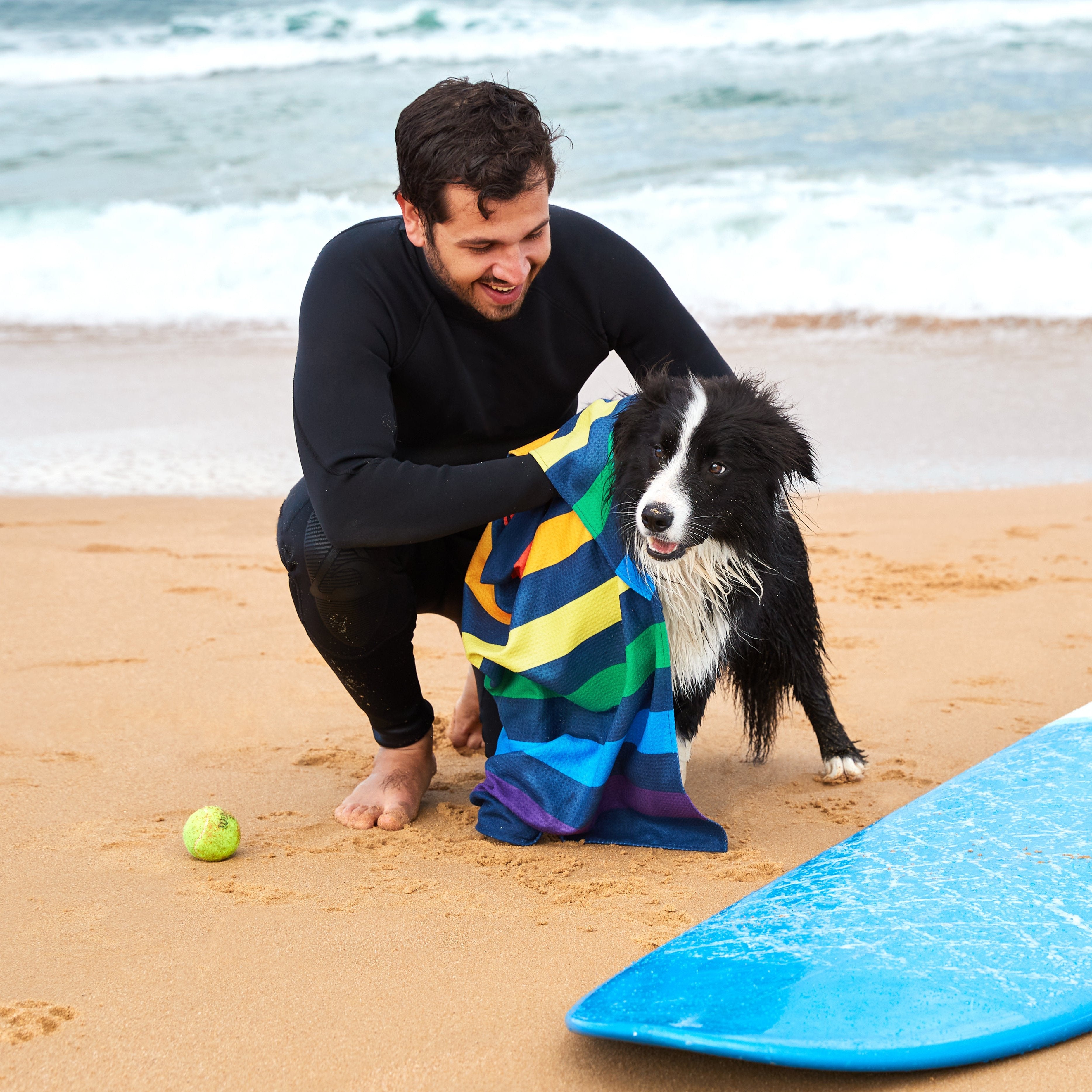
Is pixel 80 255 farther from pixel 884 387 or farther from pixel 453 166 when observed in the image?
pixel 453 166

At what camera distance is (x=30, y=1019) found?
5.19ft

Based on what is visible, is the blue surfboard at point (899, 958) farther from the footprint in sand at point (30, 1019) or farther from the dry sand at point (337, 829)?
the footprint in sand at point (30, 1019)

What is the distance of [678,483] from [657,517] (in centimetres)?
9

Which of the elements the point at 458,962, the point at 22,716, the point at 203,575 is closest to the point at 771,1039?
the point at 458,962

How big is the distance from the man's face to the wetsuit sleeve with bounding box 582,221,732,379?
0.69 ft

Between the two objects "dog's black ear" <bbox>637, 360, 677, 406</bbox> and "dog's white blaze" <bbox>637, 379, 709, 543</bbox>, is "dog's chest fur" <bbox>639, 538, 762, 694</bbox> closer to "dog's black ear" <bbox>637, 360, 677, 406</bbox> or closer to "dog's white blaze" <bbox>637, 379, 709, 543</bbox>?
"dog's white blaze" <bbox>637, 379, 709, 543</bbox>

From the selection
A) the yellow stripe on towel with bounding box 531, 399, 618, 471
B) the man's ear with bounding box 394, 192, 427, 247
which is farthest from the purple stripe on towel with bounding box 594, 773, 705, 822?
the man's ear with bounding box 394, 192, 427, 247

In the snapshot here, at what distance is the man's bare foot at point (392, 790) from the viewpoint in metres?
2.38

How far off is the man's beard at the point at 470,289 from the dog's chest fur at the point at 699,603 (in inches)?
22.3

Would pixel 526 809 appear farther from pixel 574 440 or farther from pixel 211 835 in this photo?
pixel 574 440

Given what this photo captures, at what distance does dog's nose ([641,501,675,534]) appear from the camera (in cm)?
210

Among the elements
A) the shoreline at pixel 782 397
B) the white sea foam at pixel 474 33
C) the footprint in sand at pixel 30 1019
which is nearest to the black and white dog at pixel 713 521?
the footprint in sand at pixel 30 1019

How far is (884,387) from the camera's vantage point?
6.48 meters

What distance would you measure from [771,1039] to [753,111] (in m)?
13.6
